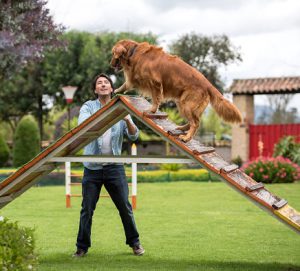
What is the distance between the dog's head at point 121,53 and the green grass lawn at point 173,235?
2.04 meters

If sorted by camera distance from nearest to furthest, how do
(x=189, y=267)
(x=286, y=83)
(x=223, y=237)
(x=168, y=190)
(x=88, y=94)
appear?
(x=189, y=267) → (x=223, y=237) → (x=168, y=190) → (x=286, y=83) → (x=88, y=94)

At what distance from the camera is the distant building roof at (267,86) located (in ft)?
98.7

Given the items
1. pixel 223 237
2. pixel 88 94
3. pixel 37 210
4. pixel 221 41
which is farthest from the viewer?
pixel 221 41

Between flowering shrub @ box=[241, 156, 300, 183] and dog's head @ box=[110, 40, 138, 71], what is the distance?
622 inches

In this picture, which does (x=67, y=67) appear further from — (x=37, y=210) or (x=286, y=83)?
(x=37, y=210)

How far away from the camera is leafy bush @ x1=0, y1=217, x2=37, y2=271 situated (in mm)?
5266

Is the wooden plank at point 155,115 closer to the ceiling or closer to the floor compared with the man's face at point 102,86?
closer to the floor

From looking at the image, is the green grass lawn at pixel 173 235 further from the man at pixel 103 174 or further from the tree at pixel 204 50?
the tree at pixel 204 50

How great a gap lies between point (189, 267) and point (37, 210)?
729 cm

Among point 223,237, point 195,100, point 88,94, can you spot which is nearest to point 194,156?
point 195,100

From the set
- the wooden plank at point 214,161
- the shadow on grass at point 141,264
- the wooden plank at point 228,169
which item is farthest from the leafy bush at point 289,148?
the wooden plank at point 228,169

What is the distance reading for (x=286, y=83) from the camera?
30219mm

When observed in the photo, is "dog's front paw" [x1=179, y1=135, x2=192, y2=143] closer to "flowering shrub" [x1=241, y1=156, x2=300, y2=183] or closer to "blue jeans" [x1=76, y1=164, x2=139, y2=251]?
"blue jeans" [x1=76, y1=164, x2=139, y2=251]

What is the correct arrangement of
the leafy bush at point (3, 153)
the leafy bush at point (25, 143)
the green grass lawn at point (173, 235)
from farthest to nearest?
1. the leafy bush at point (3, 153)
2. the leafy bush at point (25, 143)
3. the green grass lawn at point (173, 235)
